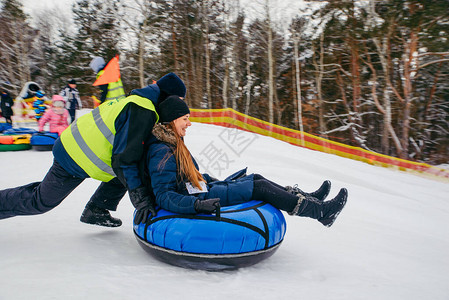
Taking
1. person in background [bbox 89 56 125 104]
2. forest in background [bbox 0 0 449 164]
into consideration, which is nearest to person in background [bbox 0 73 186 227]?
person in background [bbox 89 56 125 104]

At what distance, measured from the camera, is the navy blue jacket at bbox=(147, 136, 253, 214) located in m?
1.98

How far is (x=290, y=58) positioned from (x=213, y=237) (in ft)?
63.6

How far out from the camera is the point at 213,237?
1899 mm

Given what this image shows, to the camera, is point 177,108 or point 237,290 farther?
point 177,108

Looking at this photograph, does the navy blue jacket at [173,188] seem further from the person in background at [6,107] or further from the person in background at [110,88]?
the person in background at [6,107]

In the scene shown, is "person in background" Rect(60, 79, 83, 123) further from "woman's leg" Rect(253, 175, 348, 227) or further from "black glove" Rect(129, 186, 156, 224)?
"woman's leg" Rect(253, 175, 348, 227)

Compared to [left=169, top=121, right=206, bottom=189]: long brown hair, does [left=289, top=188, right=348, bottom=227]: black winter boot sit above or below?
below

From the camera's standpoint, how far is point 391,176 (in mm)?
6070

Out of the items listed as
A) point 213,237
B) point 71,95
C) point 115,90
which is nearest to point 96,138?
point 213,237

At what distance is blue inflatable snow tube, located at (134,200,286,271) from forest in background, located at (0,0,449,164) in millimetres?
12025

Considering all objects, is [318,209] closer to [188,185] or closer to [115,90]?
[188,185]

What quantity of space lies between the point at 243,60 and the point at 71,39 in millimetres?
11284

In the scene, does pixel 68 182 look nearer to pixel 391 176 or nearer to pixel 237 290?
pixel 237 290

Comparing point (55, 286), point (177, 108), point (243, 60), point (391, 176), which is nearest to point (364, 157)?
point (391, 176)
